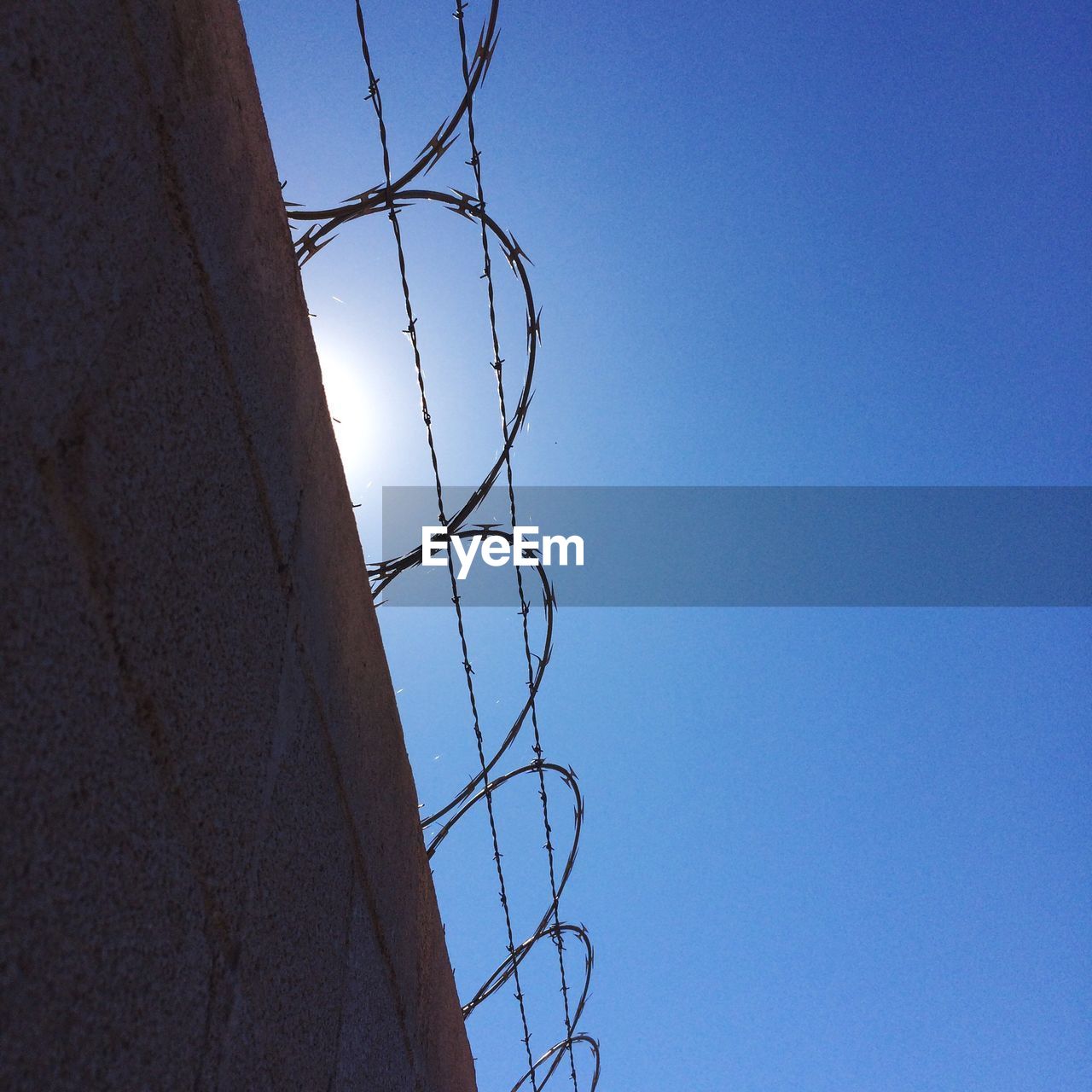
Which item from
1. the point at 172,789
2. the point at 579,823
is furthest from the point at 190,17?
the point at 579,823

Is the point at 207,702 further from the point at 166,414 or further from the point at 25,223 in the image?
the point at 25,223

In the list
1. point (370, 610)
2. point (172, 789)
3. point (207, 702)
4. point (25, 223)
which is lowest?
point (172, 789)

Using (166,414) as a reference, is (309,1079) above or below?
below

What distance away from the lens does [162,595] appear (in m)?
1.18

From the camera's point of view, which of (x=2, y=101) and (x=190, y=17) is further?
(x=190, y=17)

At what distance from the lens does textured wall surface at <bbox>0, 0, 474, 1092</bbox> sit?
35.7 inches

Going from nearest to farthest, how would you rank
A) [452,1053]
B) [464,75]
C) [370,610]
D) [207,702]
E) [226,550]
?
[207,702] < [226,550] < [370,610] < [464,75] < [452,1053]

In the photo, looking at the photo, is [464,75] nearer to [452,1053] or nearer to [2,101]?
[2,101]

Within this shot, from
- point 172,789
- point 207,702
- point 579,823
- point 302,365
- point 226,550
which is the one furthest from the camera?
point 579,823

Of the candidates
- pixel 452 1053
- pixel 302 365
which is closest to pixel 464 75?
pixel 302 365

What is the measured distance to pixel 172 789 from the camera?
1.17 metres

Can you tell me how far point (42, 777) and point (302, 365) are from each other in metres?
1.18

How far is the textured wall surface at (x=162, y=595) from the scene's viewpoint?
0.91 m

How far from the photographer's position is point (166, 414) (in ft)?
4.02
